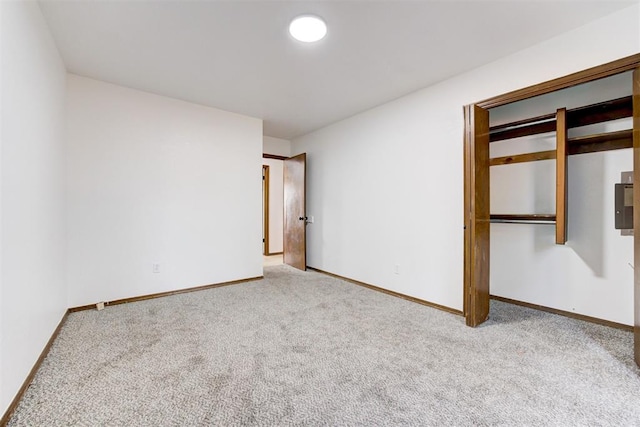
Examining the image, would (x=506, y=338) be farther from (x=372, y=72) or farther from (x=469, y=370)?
(x=372, y=72)

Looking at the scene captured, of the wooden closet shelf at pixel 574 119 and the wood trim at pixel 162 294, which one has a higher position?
the wooden closet shelf at pixel 574 119

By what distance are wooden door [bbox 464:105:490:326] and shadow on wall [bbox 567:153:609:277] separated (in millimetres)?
926

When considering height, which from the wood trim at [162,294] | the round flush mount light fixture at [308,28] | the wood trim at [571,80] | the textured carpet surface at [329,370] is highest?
the round flush mount light fixture at [308,28]

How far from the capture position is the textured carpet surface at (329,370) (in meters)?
1.43

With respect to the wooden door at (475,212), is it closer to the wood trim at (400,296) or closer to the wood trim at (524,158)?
the wood trim at (400,296)

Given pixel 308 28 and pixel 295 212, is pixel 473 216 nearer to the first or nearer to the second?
pixel 308 28

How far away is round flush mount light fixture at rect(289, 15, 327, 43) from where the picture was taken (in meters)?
1.98

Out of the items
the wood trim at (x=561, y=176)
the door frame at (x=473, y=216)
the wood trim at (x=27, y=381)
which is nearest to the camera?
the wood trim at (x=27, y=381)

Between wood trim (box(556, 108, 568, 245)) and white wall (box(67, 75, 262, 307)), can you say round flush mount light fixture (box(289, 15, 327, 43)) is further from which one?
wood trim (box(556, 108, 568, 245))

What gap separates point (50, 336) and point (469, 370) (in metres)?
3.07

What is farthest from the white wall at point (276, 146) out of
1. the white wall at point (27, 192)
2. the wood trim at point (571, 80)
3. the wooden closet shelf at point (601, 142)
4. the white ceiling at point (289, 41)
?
the wooden closet shelf at point (601, 142)

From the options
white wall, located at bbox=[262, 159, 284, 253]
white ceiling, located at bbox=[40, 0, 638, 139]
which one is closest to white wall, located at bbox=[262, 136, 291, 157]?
white wall, located at bbox=[262, 159, 284, 253]

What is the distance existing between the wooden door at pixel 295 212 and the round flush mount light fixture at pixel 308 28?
2612mm

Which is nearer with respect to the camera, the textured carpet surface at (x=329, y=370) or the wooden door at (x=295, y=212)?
the textured carpet surface at (x=329, y=370)
